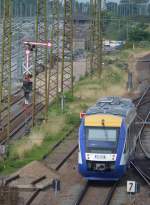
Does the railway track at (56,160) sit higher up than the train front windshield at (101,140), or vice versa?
the train front windshield at (101,140)

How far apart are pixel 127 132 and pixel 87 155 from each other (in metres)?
1.61

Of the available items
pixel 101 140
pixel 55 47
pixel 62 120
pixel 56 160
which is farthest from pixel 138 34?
pixel 101 140

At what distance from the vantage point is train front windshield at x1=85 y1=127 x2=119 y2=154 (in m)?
21.7

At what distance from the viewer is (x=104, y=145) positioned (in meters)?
21.7

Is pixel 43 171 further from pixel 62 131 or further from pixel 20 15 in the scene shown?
pixel 20 15

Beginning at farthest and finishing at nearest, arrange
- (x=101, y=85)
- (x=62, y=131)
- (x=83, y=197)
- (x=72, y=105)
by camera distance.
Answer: (x=101, y=85)
(x=72, y=105)
(x=62, y=131)
(x=83, y=197)

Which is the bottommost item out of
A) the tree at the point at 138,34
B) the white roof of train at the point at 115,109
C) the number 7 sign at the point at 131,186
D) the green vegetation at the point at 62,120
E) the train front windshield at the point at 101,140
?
the tree at the point at 138,34

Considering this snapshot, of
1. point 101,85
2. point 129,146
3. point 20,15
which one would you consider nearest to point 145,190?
point 129,146

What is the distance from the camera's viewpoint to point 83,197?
20.9 meters

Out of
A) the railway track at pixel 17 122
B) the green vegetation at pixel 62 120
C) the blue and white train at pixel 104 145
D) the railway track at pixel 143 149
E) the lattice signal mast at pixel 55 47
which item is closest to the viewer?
the blue and white train at pixel 104 145

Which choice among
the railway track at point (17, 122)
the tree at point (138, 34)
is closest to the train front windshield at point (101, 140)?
the railway track at point (17, 122)

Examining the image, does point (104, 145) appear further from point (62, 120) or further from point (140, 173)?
point (62, 120)

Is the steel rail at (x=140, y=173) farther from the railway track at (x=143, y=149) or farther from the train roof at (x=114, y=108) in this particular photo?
the train roof at (x=114, y=108)

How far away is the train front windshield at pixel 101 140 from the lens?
21672mm
